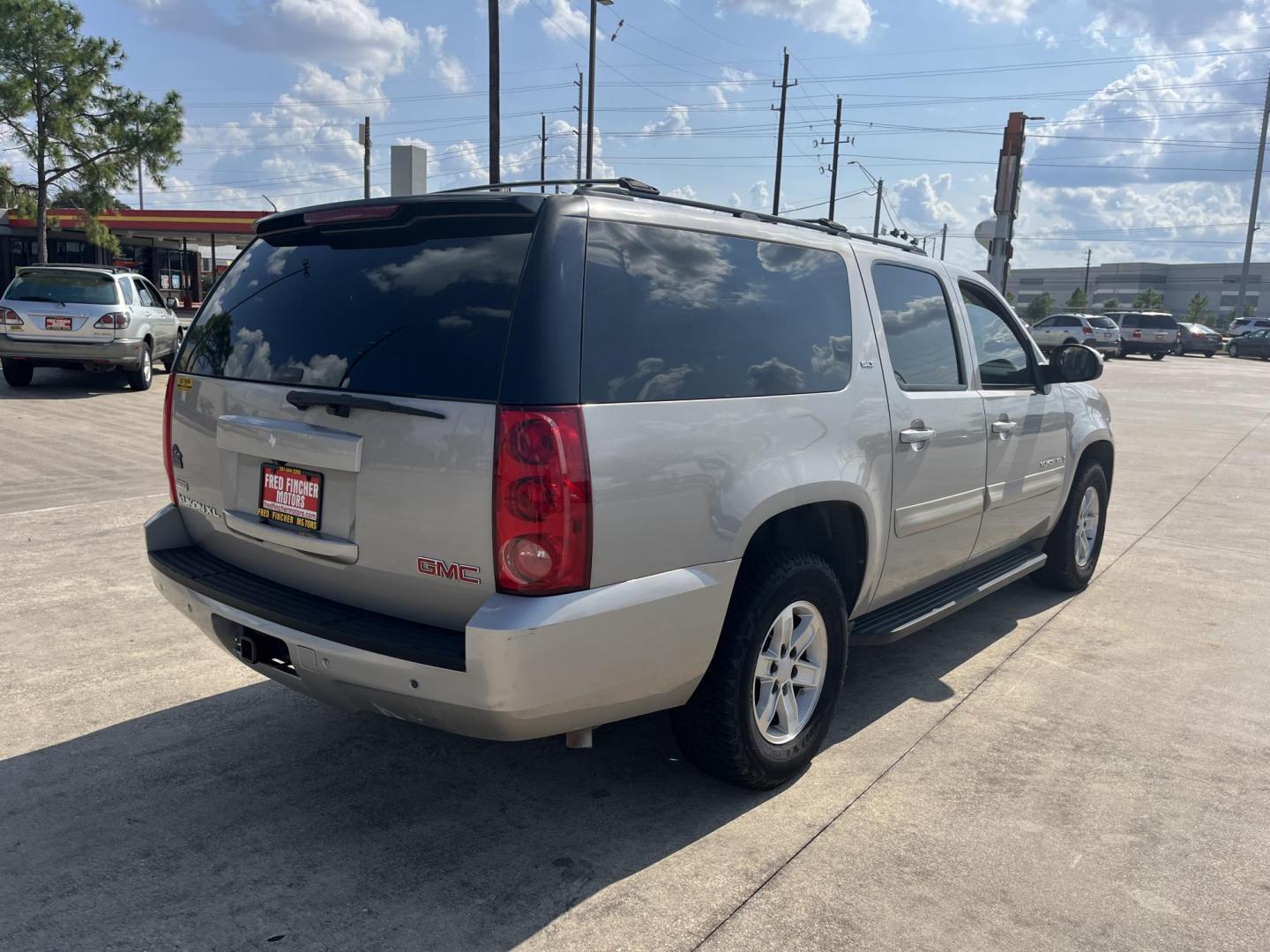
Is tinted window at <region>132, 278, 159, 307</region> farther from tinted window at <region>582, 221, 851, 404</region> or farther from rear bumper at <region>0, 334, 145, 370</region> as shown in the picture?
tinted window at <region>582, 221, 851, 404</region>

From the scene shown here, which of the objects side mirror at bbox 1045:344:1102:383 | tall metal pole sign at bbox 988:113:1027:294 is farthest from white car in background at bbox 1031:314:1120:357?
side mirror at bbox 1045:344:1102:383

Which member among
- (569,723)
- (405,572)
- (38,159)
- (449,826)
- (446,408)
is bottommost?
(449,826)

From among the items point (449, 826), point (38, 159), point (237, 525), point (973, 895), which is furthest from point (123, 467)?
point (38, 159)

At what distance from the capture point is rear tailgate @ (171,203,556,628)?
2754 millimetres

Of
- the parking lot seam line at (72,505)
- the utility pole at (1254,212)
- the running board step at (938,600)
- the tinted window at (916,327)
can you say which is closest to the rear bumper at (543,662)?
the running board step at (938,600)

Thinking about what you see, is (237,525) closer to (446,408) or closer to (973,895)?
(446,408)

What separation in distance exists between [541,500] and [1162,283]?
142 metres

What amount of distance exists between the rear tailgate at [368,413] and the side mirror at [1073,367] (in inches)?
141

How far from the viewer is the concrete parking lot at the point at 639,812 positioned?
2748 millimetres

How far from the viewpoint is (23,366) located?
46.4ft

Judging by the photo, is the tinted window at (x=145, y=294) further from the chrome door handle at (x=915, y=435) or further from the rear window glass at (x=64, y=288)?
the chrome door handle at (x=915, y=435)

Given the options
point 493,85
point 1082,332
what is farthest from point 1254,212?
point 493,85

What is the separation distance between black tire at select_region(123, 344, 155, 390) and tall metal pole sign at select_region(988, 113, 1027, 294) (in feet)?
61.3

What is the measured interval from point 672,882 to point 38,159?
27239mm
